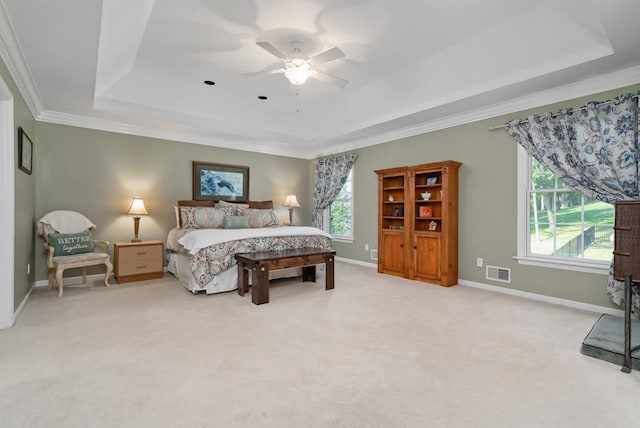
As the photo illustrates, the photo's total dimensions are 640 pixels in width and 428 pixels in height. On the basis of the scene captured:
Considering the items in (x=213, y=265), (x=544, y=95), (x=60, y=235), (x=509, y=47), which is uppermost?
(x=509, y=47)

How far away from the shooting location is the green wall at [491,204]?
3701 mm

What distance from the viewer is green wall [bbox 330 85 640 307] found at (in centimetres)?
370

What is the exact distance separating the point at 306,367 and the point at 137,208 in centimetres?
416

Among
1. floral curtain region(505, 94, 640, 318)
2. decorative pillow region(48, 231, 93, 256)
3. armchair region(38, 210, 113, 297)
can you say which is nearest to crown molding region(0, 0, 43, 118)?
armchair region(38, 210, 113, 297)

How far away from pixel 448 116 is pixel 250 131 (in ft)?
11.4

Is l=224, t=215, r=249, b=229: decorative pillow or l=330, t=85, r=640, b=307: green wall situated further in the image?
l=224, t=215, r=249, b=229: decorative pillow

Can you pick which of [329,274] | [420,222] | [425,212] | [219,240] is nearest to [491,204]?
[425,212]

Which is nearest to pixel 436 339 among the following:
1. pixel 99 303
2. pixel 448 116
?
pixel 448 116

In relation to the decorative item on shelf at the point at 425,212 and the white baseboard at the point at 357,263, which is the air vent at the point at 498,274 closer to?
the decorative item on shelf at the point at 425,212

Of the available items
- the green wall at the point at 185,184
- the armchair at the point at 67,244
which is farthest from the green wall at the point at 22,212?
the armchair at the point at 67,244

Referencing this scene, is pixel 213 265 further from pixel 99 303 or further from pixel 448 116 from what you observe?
pixel 448 116

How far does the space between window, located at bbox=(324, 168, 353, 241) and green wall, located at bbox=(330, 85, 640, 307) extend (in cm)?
166

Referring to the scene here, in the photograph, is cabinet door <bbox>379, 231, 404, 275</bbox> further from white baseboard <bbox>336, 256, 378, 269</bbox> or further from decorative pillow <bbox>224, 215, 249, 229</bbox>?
decorative pillow <bbox>224, 215, 249, 229</bbox>

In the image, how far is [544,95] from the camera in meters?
3.84
